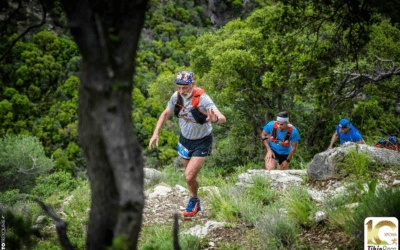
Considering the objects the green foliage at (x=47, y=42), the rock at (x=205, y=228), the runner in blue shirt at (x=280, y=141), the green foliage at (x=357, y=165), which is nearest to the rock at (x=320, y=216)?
the rock at (x=205, y=228)

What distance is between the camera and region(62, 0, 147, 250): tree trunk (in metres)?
1.20

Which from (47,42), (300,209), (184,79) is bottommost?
(300,209)

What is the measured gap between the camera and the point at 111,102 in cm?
122

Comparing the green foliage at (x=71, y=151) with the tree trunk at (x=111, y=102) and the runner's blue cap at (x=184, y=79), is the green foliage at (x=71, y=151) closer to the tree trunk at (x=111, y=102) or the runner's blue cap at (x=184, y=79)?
the runner's blue cap at (x=184, y=79)

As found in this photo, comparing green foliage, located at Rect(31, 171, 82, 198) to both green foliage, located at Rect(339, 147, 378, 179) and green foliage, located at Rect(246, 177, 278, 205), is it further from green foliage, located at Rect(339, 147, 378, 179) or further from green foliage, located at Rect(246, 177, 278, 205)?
green foliage, located at Rect(339, 147, 378, 179)

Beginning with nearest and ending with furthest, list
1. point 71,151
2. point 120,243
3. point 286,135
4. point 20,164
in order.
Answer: point 120,243
point 286,135
point 20,164
point 71,151

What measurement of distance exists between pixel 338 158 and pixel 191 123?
2640 mm

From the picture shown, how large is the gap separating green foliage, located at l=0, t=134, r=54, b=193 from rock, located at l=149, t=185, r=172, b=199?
17.9 metres

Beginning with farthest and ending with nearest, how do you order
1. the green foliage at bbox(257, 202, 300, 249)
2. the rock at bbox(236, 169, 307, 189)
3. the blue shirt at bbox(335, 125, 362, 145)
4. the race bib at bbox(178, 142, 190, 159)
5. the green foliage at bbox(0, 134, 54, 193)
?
the green foliage at bbox(0, 134, 54, 193) < the blue shirt at bbox(335, 125, 362, 145) < the rock at bbox(236, 169, 307, 189) < the race bib at bbox(178, 142, 190, 159) < the green foliage at bbox(257, 202, 300, 249)

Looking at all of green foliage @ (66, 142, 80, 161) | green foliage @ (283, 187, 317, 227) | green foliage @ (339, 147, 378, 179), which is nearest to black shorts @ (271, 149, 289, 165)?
green foliage @ (339, 147, 378, 179)

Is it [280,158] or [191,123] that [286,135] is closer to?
[280,158]

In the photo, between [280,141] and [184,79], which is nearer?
[184,79]

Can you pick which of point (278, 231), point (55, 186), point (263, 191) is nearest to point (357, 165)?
point (263, 191)

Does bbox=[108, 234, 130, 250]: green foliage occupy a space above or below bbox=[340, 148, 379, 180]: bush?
above
